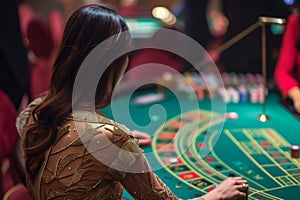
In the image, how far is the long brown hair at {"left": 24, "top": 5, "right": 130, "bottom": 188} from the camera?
153 centimetres

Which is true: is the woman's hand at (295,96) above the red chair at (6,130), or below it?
above

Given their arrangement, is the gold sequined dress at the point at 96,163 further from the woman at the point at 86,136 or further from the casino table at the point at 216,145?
the casino table at the point at 216,145

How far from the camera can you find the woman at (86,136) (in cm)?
150

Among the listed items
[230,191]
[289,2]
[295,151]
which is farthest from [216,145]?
[289,2]

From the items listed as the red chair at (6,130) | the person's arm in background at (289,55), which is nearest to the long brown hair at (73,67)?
the red chair at (6,130)

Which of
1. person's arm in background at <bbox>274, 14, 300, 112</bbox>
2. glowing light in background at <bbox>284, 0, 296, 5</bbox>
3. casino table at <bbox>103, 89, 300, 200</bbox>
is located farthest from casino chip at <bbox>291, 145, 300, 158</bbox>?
glowing light in background at <bbox>284, 0, 296, 5</bbox>

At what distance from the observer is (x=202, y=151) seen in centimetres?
217

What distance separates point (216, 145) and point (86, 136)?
905 millimetres

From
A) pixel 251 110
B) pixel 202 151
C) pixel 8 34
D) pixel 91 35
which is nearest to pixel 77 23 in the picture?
pixel 91 35

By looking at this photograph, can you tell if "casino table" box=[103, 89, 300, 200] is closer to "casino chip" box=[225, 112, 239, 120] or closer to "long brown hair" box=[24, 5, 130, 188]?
"casino chip" box=[225, 112, 239, 120]

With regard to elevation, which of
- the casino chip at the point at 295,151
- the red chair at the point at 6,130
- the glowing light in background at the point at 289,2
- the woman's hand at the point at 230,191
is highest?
the glowing light in background at the point at 289,2

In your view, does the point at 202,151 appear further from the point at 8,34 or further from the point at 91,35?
the point at 8,34

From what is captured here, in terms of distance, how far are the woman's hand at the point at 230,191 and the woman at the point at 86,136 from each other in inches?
7.4

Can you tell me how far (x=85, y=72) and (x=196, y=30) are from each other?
10.5ft
